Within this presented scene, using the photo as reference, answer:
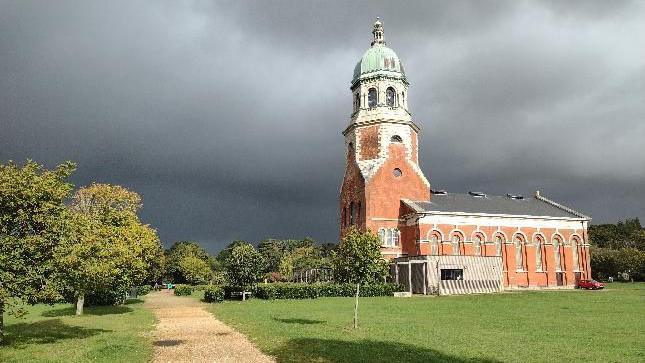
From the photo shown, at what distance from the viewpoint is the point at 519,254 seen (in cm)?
5584

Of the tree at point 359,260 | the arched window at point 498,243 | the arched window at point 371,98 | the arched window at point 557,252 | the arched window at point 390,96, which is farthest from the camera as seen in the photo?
the arched window at point 557,252

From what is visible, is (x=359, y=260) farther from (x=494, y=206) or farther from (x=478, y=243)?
(x=494, y=206)

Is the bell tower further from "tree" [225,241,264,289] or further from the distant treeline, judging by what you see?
the distant treeline

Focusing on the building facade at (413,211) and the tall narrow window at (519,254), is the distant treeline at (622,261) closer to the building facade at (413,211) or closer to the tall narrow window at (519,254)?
the building facade at (413,211)

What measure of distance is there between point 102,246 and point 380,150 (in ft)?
114

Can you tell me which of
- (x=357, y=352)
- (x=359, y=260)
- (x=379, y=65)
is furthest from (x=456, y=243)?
(x=357, y=352)

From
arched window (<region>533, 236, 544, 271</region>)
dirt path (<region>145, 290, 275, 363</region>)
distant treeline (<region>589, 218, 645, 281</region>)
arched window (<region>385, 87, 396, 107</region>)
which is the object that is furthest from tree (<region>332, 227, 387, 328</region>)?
distant treeline (<region>589, 218, 645, 281</region>)

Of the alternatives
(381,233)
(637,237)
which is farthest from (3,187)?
(637,237)

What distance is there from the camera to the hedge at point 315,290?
42062mm

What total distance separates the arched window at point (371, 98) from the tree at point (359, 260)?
17533 millimetres

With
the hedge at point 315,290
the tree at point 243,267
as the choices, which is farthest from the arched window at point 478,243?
the tree at point 243,267

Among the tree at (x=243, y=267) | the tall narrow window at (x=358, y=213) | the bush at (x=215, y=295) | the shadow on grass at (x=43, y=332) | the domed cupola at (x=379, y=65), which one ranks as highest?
the domed cupola at (x=379, y=65)

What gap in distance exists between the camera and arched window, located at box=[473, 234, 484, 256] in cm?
5331

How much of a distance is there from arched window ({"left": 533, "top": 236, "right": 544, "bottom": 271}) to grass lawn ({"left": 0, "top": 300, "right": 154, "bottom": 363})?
45.3 meters
